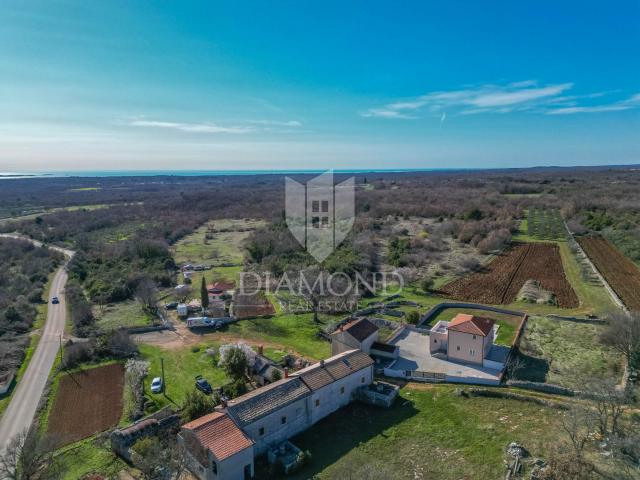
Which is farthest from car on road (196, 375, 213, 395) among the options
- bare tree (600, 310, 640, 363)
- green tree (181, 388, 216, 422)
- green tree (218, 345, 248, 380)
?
bare tree (600, 310, 640, 363)

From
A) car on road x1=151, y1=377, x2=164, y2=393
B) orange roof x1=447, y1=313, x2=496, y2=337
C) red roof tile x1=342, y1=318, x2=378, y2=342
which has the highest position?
orange roof x1=447, y1=313, x2=496, y2=337

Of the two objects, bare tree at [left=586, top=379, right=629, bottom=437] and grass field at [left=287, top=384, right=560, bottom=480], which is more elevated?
bare tree at [left=586, top=379, right=629, bottom=437]

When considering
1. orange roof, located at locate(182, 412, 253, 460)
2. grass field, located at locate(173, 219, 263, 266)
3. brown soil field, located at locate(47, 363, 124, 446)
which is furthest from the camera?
grass field, located at locate(173, 219, 263, 266)

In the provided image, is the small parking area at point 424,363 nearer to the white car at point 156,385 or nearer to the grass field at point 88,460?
the white car at point 156,385

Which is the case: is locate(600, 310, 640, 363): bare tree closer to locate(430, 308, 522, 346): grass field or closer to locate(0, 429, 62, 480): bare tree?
locate(430, 308, 522, 346): grass field

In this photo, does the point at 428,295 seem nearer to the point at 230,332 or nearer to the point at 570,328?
the point at 570,328

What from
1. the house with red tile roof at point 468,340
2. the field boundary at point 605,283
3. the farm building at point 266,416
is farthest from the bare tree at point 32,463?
the field boundary at point 605,283

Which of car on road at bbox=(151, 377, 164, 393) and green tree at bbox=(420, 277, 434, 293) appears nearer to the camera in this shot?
car on road at bbox=(151, 377, 164, 393)
